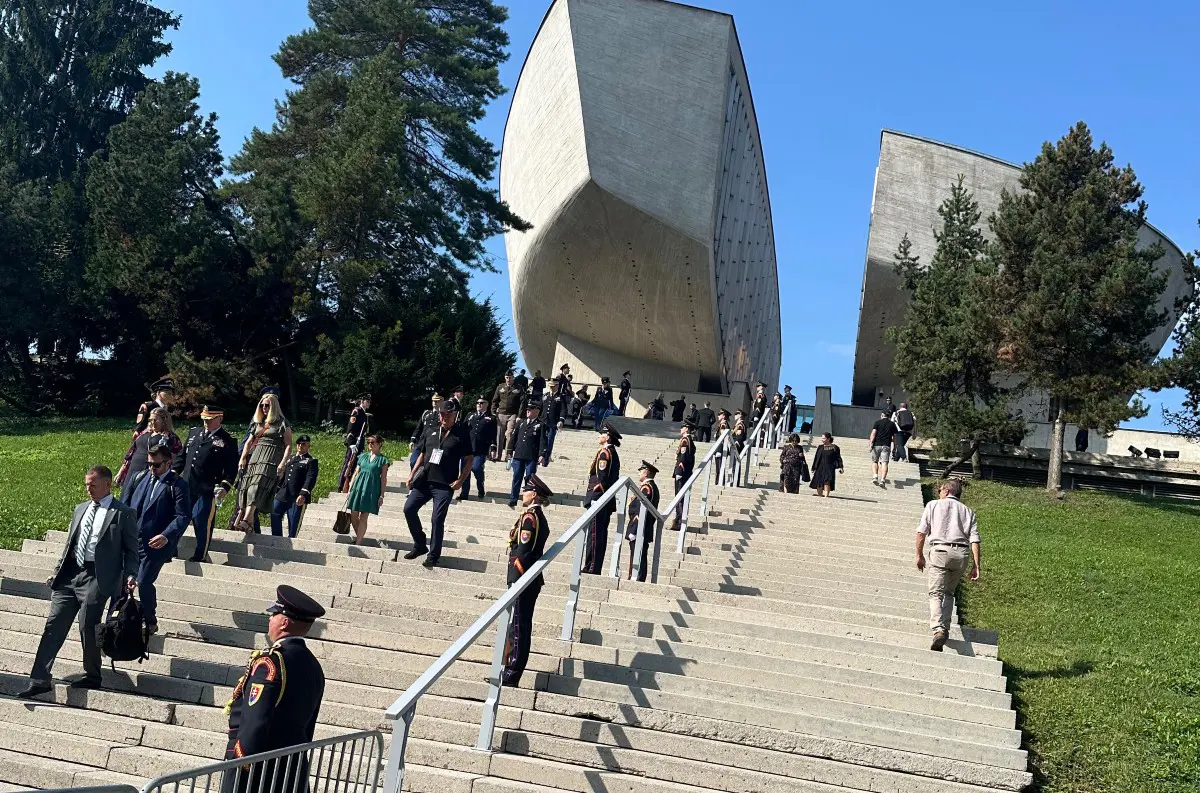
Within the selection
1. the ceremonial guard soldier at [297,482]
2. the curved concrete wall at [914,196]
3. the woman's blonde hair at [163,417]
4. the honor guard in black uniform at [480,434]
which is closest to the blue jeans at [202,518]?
the woman's blonde hair at [163,417]

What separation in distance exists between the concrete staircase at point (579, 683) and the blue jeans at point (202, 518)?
165 mm

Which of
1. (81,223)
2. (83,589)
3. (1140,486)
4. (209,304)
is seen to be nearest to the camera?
(83,589)

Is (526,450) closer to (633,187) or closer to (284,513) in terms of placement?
(284,513)

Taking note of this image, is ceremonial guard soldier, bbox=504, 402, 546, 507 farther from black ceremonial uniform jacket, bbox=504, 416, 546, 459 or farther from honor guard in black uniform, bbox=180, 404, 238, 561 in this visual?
honor guard in black uniform, bbox=180, 404, 238, 561

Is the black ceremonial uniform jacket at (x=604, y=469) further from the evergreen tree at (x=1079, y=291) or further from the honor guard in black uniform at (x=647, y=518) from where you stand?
the evergreen tree at (x=1079, y=291)

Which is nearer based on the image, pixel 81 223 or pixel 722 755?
pixel 722 755

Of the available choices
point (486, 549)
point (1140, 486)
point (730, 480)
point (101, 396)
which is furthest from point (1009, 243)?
point (101, 396)

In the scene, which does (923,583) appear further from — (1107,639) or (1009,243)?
(1009,243)

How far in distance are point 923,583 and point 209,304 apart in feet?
62.9

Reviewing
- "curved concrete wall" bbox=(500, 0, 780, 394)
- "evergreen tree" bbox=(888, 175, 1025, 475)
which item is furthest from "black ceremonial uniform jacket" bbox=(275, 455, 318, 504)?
"curved concrete wall" bbox=(500, 0, 780, 394)

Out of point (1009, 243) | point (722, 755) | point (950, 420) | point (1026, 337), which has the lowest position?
point (722, 755)

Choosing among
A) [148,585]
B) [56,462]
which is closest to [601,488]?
[148,585]

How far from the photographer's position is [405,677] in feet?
20.7

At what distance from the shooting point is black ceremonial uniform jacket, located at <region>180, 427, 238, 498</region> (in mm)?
8211
